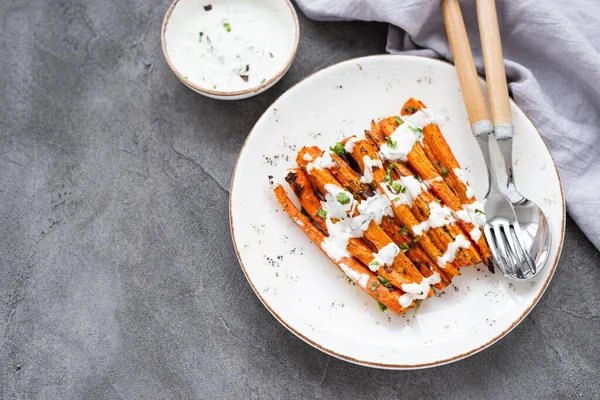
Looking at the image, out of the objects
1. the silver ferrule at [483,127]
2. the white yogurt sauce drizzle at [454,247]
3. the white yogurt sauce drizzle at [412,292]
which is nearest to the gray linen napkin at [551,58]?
the silver ferrule at [483,127]

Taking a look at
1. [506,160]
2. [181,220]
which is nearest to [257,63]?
[181,220]

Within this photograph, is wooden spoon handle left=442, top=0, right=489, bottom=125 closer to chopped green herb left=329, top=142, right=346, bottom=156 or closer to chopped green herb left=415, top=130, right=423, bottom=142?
chopped green herb left=415, top=130, right=423, bottom=142

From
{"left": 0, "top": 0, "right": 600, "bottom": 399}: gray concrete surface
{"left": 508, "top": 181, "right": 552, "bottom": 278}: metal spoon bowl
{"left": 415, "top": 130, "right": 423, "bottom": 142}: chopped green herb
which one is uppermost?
{"left": 415, "top": 130, "right": 423, "bottom": 142}: chopped green herb

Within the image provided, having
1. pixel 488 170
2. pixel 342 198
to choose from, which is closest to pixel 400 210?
pixel 342 198

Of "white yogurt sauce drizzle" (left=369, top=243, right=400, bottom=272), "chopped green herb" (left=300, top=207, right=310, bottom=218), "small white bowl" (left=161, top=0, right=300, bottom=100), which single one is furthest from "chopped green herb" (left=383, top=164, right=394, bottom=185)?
"small white bowl" (left=161, top=0, right=300, bottom=100)

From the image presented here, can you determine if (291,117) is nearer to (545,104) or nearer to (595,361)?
(545,104)

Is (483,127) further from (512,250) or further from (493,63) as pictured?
(512,250)

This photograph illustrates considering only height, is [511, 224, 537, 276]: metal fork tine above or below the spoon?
below
